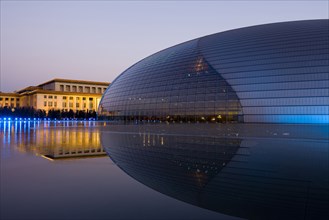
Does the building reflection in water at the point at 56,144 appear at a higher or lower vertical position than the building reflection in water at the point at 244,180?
higher

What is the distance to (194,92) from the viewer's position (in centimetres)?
4278

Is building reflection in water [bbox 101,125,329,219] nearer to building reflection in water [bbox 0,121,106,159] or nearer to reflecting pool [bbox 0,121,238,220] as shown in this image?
reflecting pool [bbox 0,121,238,220]

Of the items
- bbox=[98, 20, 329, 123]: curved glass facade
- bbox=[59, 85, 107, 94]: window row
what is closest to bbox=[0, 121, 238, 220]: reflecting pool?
bbox=[98, 20, 329, 123]: curved glass facade

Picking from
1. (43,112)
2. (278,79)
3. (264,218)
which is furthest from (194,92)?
(43,112)

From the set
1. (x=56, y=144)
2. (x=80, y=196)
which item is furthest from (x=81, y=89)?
(x=80, y=196)

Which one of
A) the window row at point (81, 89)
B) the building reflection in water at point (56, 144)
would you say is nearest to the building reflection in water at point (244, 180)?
the building reflection in water at point (56, 144)

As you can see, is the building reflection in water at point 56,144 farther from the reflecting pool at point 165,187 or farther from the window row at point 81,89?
the window row at point 81,89

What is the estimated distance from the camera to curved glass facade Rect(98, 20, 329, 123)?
3591 cm

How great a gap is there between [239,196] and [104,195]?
109 inches

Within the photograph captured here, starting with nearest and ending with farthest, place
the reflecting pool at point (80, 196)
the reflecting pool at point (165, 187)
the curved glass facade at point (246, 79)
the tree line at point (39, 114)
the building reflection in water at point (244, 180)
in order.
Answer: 1. the reflecting pool at point (80, 196)
2. the reflecting pool at point (165, 187)
3. the building reflection in water at point (244, 180)
4. the curved glass facade at point (246, 79)
5. the tree line at point (39, 114)

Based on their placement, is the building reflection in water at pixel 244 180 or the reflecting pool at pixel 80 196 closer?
the reflecting pool at pixel 80 196

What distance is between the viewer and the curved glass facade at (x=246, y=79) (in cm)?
3591

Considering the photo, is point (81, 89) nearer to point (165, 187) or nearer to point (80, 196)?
point (165, 187)

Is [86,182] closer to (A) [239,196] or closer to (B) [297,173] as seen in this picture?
(A) [239,196]
